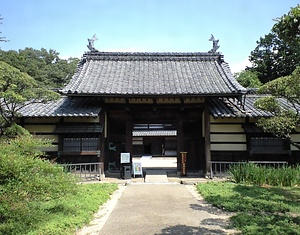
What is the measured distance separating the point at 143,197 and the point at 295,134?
29.7 ft

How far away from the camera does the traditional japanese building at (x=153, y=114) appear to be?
40.2ft

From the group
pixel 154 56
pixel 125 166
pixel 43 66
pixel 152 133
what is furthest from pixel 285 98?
pixel 43 66

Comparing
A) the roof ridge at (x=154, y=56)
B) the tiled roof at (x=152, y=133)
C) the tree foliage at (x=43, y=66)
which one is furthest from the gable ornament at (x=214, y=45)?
the tree foliage at (x=43, y=66)

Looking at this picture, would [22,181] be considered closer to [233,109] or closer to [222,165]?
[222,165]

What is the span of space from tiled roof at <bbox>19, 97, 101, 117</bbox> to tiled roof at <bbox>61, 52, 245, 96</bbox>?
87 cm

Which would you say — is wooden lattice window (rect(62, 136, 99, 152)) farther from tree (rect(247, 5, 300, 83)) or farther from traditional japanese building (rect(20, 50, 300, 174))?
tree (rect(247, 5, 300, 83))

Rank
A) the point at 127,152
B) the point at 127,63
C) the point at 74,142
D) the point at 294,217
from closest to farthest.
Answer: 1. the point at 294,217
2. the point at 74,142
3. the point at 127,152
4. the point at 127,63

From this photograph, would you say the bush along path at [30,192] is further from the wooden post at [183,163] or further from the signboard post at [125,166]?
the wooden post at [183,163]

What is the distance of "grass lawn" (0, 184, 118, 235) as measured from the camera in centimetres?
487

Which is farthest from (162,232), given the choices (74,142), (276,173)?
(74,142)

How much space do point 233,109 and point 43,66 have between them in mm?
58198

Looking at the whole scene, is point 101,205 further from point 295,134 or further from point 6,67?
point 295,134

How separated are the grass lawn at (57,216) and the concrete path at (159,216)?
29 centimetres

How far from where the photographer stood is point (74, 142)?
12469mm
